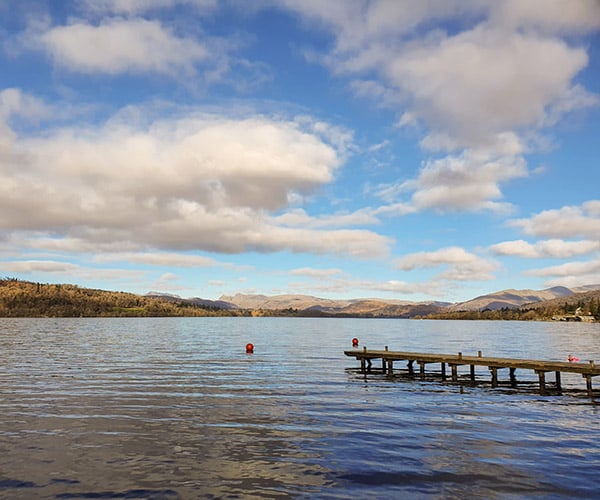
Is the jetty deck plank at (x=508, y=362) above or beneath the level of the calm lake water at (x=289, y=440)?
above

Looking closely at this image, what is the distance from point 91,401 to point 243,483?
67.7ft

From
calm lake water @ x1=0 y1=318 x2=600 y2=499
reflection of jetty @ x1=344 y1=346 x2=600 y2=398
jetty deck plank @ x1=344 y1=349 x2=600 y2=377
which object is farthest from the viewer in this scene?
reflection of jetty @ x1=344 y1=346 x2=600 y2=398

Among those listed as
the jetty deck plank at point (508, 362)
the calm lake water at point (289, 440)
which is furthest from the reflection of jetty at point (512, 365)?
the calm lake water at point (289, 440)

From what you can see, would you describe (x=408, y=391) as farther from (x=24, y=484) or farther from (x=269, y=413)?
(x=24, y=484)

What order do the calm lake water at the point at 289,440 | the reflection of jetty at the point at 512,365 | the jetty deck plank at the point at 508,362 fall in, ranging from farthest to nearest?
the reflection of jetty at the point at 512,365 < the jetty deck plank at the point at 508,362 < the calm lake water at the point at 289,440

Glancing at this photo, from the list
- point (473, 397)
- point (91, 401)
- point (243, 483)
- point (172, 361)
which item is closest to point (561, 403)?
point (473, 397)

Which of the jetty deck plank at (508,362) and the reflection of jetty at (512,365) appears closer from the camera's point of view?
the jetty deck plank at (508,362)

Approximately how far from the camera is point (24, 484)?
17438 mm

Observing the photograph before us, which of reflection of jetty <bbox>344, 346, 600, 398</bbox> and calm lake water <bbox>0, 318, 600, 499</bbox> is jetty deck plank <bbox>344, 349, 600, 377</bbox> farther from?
calm lake water <bbox>0, 318, 600, 499</bbox>

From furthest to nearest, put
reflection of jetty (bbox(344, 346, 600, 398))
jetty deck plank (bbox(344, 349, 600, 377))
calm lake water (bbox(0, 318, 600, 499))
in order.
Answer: reflection of jetty (bbox(344, 346, 600, 398)), jetty deck plank (bbox(344, 349, 600, 377)), calm lake water (bbox(0, 318, 600, 499))

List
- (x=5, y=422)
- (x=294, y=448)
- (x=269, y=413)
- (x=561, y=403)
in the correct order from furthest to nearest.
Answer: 1. (x=561, y=403)
2. (x=269, y=413)
3. (x=5, y=422)
4. (x=294, y=448)

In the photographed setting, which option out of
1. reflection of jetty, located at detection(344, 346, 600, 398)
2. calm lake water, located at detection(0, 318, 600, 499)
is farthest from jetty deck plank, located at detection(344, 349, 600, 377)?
calm lake water, located at detection(0, 318, 600, 499)

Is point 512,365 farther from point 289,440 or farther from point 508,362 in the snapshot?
point 289,440

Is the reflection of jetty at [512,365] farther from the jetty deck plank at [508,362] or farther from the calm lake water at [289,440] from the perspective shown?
the calm lake water at [289,440]
